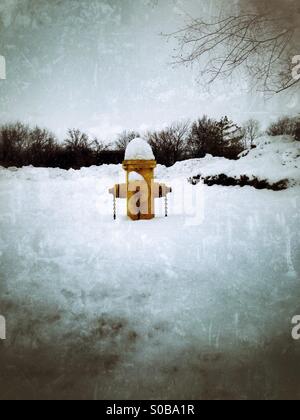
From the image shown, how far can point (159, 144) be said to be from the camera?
24.8 m

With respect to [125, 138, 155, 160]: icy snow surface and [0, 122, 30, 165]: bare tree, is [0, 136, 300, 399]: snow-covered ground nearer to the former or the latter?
[125, 138, 155, 160]: icy snow surface

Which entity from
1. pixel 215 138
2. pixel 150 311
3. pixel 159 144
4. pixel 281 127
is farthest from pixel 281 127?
pixel 150 311

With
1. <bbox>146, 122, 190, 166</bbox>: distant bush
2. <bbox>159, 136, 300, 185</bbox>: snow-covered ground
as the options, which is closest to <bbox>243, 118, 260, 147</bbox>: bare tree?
<bbox>146, 122, 190, 166</bbox>: distant bush

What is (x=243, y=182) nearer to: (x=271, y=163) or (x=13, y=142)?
(x=271, y=163)

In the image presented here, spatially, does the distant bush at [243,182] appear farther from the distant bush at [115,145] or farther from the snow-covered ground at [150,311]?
the distant bush at [115,145]

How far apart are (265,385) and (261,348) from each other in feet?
1.10

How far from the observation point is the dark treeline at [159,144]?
22.6 meters

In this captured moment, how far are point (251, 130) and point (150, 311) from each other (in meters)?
24.8

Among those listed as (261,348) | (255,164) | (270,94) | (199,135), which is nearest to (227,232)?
(270,94)

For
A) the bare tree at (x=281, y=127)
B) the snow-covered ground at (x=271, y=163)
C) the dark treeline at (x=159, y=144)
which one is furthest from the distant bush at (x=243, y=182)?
the bare tree at (x=281, y=127)

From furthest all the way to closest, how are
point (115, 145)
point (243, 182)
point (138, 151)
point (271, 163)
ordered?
point (115, 145)
point (271, 163)
point (243, 182)
point (138, 151)

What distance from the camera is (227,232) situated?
4.84 metres

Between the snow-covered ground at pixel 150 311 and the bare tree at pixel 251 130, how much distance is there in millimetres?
21257
